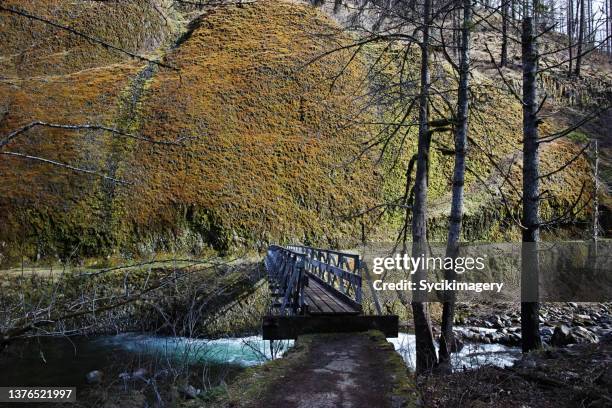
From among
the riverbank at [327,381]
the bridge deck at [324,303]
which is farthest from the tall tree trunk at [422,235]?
the riverbank at [327,381]

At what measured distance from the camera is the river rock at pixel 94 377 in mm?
10539

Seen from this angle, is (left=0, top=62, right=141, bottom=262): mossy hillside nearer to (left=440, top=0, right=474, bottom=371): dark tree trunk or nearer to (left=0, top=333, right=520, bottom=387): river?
(left=0, top=333, right=520, bottom=387): river

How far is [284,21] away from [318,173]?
1782 cm

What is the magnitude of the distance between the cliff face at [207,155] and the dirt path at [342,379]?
1419cm

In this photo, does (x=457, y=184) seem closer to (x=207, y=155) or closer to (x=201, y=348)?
(x=201, y=348)

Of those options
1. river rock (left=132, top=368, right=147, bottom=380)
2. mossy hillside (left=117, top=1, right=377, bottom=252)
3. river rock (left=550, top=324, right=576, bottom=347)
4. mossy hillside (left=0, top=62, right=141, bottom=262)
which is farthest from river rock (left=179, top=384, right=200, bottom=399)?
mossy hillside (left=117, top=1, right=377, bottom=252)

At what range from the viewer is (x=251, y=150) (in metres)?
26.8

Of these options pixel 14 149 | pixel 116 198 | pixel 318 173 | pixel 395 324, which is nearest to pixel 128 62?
pixel 14 149

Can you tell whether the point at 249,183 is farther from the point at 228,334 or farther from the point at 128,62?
the point at 128,62

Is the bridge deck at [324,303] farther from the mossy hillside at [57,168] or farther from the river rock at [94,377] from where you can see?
the mossy hillside at [57,168]

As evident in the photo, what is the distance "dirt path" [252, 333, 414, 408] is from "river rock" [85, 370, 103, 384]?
7049 millimetres

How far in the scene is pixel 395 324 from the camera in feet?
23.0

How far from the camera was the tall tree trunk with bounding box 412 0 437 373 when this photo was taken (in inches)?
336

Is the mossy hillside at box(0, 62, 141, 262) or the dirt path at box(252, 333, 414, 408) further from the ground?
the mossy hillside at box(0, 62, 141, 262)
